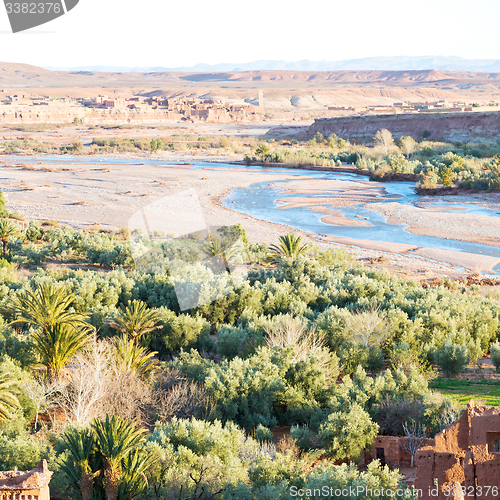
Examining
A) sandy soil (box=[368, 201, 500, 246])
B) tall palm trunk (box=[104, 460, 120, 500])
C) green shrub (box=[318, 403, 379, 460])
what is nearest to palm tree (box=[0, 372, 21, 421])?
tall palm trunk (box=[104, 460, 120, 500])

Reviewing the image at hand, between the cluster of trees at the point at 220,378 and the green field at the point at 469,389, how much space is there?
43cm

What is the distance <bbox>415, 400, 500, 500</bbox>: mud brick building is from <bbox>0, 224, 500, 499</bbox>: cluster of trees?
1.15 meters

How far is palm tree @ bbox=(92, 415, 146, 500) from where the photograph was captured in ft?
26.1

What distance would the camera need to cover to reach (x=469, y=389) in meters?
13.0

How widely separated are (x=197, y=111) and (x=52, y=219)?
98.9 metres

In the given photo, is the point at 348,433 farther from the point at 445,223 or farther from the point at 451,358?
the point at 445,223

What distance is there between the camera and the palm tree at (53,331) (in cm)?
1258

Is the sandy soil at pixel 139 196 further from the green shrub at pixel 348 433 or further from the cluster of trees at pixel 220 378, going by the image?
the green shrub at pixel 348 433

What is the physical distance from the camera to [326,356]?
13.7 meters

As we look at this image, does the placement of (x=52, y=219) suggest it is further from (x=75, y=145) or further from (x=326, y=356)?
(x=75, y=145)

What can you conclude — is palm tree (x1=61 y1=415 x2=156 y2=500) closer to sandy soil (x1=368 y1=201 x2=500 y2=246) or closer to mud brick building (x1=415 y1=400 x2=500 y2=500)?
mud brick building (x1=415 y1=400 x2=500 y2=500)

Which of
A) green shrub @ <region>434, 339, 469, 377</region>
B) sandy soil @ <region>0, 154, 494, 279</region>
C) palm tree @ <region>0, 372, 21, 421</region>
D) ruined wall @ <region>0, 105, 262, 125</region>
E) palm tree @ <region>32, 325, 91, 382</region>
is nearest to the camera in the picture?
palm tree @ <region>0, 372, 21, 421</region>

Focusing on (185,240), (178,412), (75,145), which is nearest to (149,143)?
(75,145)

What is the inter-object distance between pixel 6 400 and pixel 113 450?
3.39m
